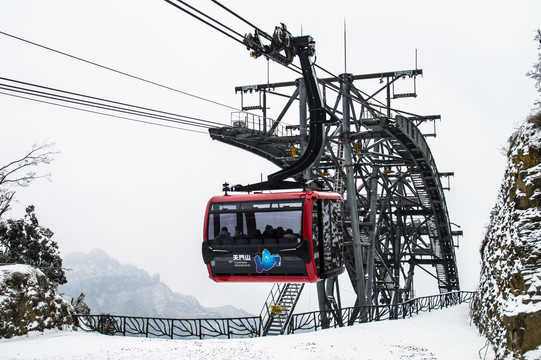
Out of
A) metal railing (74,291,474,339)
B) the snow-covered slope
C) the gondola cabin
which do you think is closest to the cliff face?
the snow-covered slope

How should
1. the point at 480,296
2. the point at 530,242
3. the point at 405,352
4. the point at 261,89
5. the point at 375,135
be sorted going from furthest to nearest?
1. the point at 261,89
2. the point at 375,135
3. the point at 480,296
4. the point at 405,352
5. the point at 530,242

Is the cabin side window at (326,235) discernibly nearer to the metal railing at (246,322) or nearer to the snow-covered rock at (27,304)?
the metal railing at (246,322)

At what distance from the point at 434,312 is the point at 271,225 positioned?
1312 cm

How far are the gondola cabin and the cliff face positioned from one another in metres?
4.10

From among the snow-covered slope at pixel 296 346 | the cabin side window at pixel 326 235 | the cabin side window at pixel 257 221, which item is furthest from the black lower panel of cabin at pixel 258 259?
the snow-covered slope at pixel 296 346

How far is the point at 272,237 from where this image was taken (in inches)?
543

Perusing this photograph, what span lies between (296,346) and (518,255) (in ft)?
23.3

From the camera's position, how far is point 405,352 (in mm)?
15750

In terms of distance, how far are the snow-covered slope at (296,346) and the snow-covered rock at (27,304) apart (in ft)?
1.72

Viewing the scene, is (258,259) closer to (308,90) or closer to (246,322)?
(308,90)

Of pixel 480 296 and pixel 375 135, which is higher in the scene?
pixel 375 135

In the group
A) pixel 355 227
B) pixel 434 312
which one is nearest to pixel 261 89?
pixel 355 227

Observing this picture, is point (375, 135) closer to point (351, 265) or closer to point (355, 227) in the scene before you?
point (355, 227)

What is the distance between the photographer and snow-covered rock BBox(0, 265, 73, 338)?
727 inches
